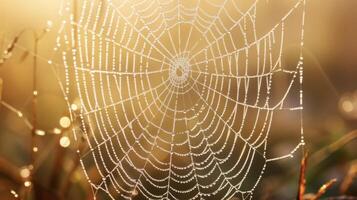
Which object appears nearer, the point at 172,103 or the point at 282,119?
the point at 172,103

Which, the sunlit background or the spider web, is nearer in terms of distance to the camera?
the sunlit background

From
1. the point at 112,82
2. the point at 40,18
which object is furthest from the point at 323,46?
the point at 40,18

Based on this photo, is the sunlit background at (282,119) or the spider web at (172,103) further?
the spider web at (172,103)

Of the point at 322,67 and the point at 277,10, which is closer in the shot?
the point at 277,10

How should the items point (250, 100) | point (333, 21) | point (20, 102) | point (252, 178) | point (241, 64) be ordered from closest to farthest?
point (252, 178)
point (20, 102)
point (250, 100)
point (241, 64)
point (333, 21)

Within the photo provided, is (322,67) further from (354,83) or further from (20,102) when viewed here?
(20,102)
